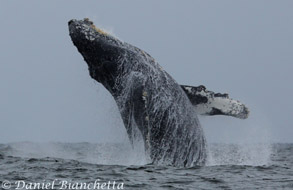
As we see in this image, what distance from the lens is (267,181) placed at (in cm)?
1138

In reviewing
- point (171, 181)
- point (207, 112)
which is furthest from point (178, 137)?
point (171, 181)

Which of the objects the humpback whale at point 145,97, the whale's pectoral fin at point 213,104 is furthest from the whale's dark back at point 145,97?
the whale's pectoral fin at point 213,104

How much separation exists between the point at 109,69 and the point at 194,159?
287 cm

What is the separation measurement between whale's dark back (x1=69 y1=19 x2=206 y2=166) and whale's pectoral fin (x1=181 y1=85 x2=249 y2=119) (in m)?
0.44

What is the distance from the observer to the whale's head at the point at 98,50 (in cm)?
1303

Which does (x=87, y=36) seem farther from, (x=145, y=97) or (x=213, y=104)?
(x=213, y=104)

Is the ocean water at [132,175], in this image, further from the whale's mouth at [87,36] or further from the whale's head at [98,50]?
the whale's mouth at [87,36]

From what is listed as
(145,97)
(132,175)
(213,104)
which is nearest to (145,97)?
(145,97)

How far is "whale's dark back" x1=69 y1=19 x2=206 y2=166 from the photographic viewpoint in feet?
42.0

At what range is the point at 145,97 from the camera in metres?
12.7

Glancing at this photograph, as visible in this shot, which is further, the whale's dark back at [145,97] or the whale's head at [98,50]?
the whale's head at [98,50]

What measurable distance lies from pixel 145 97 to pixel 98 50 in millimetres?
1585
